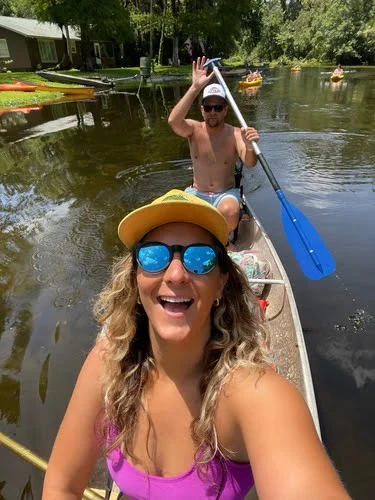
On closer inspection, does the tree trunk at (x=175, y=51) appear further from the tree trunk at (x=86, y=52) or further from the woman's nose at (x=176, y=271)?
the woman's nose at (x=176, y=271)

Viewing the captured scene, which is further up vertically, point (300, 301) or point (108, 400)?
point (108, 400)

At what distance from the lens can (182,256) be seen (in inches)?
62.1

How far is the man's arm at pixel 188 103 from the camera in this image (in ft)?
16.4

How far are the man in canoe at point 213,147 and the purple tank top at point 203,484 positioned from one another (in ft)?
13.2

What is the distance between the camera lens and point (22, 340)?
14.7 feet

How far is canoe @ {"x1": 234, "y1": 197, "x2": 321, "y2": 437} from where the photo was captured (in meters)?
2.78

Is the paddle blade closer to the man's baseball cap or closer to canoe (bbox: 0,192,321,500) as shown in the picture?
canoe (bbox: 0,192,321,500)

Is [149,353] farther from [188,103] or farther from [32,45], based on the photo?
[32,45]

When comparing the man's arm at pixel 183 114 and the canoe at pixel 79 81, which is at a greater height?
the man's arm at pixel 183 114

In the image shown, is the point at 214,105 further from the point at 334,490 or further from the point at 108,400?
the point at 334,490

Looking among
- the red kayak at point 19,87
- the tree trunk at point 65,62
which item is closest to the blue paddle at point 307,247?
the red kayak at point 19,87

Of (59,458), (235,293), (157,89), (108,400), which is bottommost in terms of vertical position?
(157,89)

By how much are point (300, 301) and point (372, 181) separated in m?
5.79

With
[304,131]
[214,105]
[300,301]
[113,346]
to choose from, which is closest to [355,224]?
[300,301]
